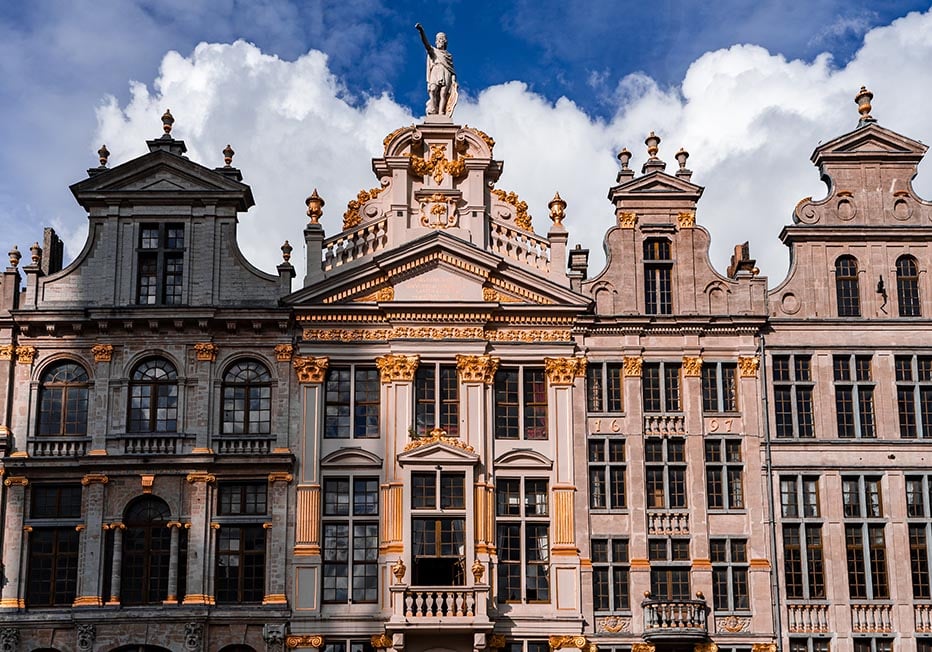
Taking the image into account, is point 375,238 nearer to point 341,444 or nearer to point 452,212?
point 452,212

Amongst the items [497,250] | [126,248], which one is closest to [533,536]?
[497,250]

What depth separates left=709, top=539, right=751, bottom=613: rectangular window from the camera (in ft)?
140

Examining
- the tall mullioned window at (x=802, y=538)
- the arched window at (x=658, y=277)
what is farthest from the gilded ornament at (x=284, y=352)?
the tall mullioned window at (x=802, y=538)

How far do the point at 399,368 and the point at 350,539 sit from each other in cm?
531

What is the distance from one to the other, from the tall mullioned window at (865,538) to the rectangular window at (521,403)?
9.34 m

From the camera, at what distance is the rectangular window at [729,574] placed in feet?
140

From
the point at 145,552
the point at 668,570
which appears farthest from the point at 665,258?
the point at 145,552

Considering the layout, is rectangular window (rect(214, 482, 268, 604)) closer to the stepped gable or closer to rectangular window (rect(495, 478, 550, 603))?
rectangular window (rect(495, 478, 550, 603))

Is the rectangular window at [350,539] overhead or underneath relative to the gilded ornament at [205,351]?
underneath

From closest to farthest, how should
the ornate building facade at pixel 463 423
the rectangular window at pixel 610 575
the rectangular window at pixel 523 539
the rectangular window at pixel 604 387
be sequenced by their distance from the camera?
the ornate building facade at pixel 463 423 < the rectangular window at pixel 610 575 < the rectangular window at pixel 523 539 < the rectangular window at pixel 604 387

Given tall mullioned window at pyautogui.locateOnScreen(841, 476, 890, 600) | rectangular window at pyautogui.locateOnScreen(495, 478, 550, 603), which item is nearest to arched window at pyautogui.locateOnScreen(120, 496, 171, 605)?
rectangular window at pyautogui.locateOnScreen(495, 478, 550, 603)

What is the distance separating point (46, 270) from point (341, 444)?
36.0 ft

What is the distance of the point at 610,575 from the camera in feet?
140

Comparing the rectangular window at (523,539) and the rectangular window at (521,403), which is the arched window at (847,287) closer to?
the rectangular window at (521,403)
